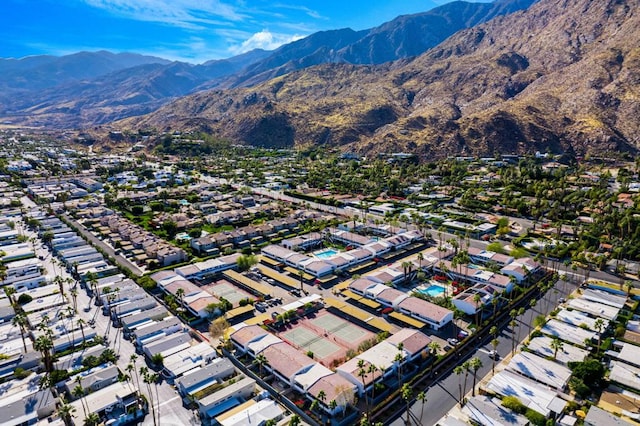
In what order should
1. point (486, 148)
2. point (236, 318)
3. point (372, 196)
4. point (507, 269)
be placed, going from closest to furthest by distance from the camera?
1. point (236, 318)
2. point (507, 269)
3. point (372, 196)
4. point (486, 148)

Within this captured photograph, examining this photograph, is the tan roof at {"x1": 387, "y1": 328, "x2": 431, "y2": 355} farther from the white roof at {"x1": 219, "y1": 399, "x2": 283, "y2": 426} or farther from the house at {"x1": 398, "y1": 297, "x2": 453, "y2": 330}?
the white roof at {"x1": 219, "y1": 399, "x2": 283, "y2": 426}

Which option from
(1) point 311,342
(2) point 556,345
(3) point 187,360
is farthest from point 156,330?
(2) point 556,345

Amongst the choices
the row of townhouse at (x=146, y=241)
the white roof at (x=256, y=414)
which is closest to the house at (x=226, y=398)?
the white roof at (x=256, y=414)

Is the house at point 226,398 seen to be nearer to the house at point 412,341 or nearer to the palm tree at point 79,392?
the palm tree at point 79,392

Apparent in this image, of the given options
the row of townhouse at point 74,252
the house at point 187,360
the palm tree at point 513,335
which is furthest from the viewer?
the row of townhouse at point 74,252

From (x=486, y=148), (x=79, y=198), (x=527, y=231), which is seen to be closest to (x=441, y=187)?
(x=527, y=231)

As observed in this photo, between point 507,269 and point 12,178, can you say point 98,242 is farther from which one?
point 12,178
